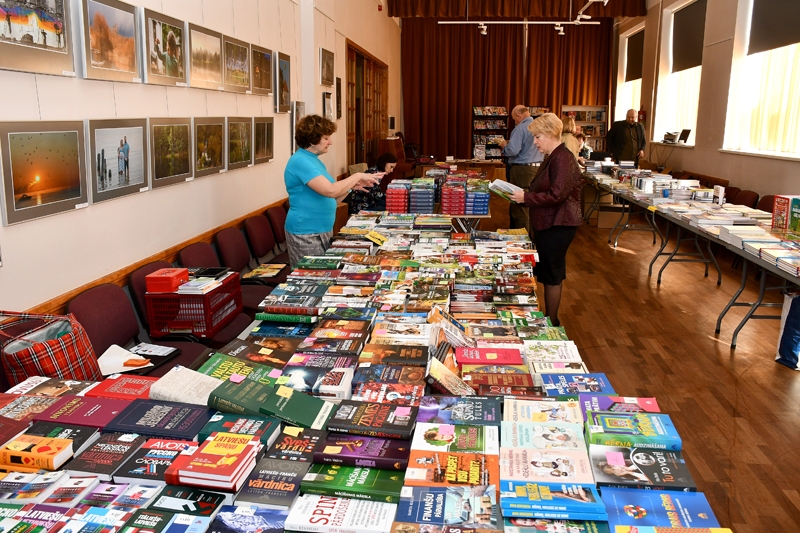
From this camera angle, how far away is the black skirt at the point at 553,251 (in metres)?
4.82

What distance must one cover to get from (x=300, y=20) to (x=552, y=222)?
417 centimetres

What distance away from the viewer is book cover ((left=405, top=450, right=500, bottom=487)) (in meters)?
1.66

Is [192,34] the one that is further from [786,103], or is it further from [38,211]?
[786,103]

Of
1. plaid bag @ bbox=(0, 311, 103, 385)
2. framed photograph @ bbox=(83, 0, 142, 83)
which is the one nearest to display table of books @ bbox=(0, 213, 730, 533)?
plaid bag @ bbox=(0, 311, 103, 385)

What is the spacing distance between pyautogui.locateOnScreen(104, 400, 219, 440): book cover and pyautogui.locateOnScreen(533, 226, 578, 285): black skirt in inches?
131

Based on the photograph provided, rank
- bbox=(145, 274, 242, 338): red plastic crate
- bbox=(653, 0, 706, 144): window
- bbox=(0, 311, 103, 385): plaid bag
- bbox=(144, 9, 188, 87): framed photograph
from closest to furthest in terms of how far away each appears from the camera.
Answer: bbox=(0, 311, 103, 385): plaid bag < bbox=(145, 274, 242, 338): red plastic crate < bbox=(144, 9, 188, 87): framed photograph < bbox=(653, 0, 706, 144): window

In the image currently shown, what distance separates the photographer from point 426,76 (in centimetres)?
1561

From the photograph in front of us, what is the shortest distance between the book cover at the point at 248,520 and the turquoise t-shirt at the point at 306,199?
2955 millimetres

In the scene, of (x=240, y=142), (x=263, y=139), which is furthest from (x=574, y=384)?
Answer: (x=263, y=139)

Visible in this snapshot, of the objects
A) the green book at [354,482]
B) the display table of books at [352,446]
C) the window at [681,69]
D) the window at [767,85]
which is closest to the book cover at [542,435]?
the display table of books at [352,446]

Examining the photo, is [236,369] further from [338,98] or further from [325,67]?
[338,98]

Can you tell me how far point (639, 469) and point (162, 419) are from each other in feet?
4.49

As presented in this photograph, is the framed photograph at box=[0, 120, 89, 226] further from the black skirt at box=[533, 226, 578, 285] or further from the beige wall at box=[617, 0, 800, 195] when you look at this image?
the beige wall at box=[617, 0, 800, 195]

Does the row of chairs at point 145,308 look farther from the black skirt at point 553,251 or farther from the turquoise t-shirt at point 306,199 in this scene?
the black skirt at point 553,251
